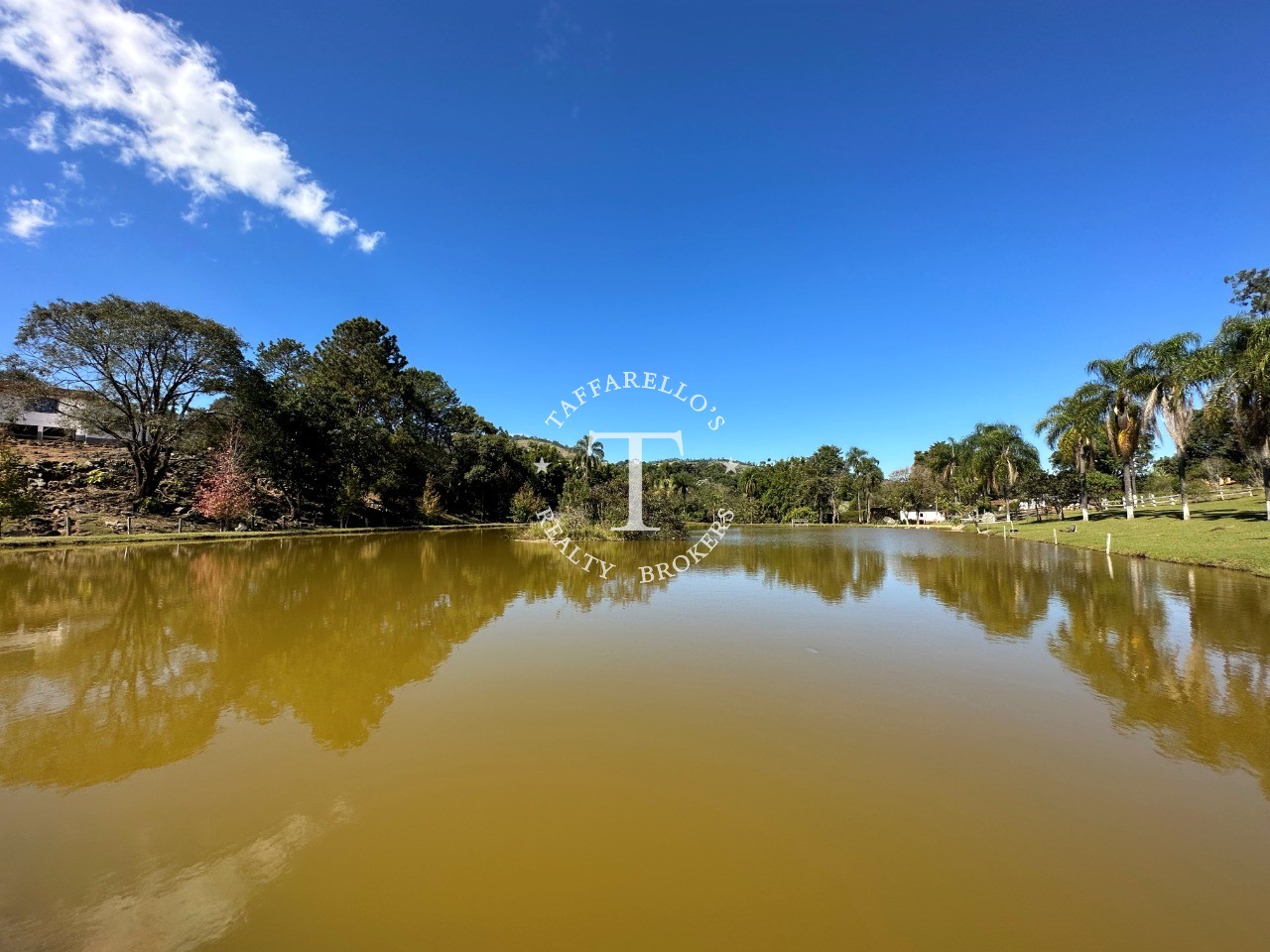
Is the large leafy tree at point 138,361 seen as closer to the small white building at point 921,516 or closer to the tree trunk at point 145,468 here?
the tree trunk at point 145,468

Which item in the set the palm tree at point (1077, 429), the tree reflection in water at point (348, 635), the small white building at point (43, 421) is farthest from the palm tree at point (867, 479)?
the small white building at point (43, 421)

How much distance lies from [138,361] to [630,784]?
32885 mm

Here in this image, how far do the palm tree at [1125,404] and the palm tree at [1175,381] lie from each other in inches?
12.6

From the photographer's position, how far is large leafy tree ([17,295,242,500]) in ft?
73.9

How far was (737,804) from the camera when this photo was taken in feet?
11.2

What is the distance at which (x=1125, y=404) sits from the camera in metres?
27.9

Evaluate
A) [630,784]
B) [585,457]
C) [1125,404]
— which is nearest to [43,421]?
[585,457]

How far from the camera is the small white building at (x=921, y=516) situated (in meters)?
56.9

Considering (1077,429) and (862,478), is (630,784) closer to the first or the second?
(1077,429)

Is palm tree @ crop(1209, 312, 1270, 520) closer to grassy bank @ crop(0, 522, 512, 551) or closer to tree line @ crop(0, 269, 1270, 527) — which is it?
tree line @ crop(0, 269, 1270, 527)

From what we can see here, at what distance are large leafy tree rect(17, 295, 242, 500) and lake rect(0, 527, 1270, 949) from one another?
2223 centimetres

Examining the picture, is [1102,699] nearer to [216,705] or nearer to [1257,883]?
[1257,883]

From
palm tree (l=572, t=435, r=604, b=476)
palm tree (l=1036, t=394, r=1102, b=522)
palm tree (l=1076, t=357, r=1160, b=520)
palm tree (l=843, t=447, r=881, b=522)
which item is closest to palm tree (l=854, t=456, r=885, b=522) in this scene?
palm tree (l=843, t=447, r=881, b=522)

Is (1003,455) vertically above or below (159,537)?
above
